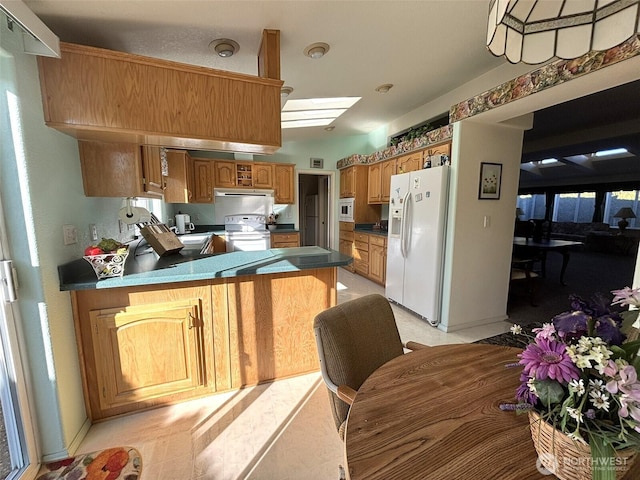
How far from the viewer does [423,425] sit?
0.72m

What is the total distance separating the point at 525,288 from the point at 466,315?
199cm

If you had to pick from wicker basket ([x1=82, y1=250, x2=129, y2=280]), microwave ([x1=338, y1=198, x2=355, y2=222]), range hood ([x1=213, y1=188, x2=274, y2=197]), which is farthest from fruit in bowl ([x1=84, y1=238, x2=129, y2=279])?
microwave ([x1=338, y1=198, x2=355, y2=222])

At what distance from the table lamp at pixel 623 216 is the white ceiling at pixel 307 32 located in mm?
4113

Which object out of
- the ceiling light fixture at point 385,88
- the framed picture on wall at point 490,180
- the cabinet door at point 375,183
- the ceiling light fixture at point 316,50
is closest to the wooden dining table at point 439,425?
the ceiling light fixture at point 316,50

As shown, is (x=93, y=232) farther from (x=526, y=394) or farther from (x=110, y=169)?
(x=526, y=394)

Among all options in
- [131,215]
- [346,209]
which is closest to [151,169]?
[131,215]

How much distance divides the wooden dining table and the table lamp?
5.55m

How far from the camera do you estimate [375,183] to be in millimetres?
4734

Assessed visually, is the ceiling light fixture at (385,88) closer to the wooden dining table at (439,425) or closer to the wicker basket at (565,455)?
the wooden dining table at (439,425)

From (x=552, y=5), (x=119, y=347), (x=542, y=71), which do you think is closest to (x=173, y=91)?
(x=119, y=347)

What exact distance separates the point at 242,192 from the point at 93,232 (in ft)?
9.83

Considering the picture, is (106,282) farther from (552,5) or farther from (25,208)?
(552,5)

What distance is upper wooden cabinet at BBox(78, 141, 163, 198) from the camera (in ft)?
5.41

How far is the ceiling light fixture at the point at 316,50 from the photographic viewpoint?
1.89 meters
